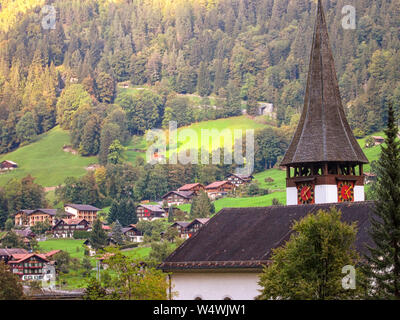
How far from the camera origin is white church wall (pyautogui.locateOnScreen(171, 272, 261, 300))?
155ft

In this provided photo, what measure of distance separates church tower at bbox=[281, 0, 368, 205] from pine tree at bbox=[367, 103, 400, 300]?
Answer: 16126 millimetres

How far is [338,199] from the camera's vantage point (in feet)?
187

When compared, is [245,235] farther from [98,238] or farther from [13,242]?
[13,242]

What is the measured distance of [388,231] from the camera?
1532 inches

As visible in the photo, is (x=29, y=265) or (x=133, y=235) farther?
(x=133, y=235)

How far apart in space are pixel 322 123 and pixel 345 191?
5.67 meters

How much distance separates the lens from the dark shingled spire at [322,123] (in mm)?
58875

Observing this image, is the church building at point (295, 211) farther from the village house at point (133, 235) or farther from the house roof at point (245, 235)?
the village house at point (133, 235)

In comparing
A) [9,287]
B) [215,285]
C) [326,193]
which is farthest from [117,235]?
[215,285]

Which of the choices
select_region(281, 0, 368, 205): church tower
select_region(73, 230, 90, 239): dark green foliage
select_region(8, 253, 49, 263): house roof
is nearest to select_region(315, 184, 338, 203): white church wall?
select_region(281, 0, 368, 205): church tower

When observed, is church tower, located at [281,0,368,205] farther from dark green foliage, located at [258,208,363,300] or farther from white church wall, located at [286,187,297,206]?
dark green foliage, located at [258,208,363,300]

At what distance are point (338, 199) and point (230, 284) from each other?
11910 mm
